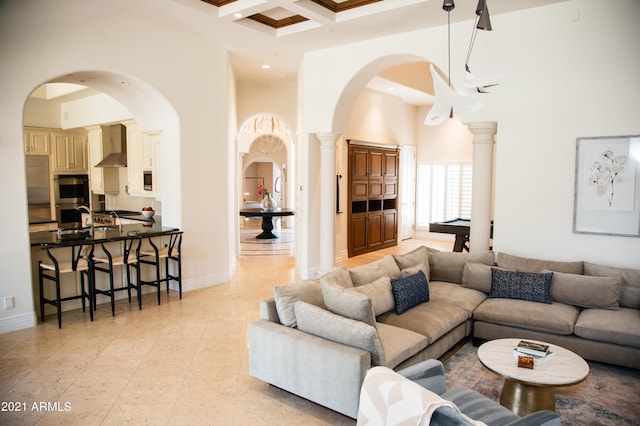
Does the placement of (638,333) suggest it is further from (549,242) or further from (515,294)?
(549,242)

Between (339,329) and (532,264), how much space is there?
2.92 m

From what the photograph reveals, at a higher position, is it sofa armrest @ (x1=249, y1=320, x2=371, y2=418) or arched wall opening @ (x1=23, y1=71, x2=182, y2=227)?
arched wall opening @ (x1=23, y1=71, x2=182, y2=227)

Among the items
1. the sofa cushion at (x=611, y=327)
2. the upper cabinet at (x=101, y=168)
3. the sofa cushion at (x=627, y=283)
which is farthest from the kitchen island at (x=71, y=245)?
the sofa cushion at (x=627, y=283)

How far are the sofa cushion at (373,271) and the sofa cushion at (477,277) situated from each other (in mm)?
882

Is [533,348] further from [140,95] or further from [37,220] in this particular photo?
[37,220]

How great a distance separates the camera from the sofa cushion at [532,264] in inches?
187

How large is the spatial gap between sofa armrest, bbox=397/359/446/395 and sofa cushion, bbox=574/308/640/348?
2.08 m

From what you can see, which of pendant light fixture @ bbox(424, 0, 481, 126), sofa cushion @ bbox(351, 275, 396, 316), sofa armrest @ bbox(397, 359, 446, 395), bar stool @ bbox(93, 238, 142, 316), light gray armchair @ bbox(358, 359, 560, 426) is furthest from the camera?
bar stool @ bbox(93, 238, 142, 316)

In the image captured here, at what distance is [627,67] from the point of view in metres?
4.62

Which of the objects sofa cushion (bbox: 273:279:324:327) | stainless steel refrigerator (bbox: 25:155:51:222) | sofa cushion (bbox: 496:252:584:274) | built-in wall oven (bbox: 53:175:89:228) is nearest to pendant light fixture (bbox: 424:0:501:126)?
sofa cushion (bbox: 273:279:324:327)

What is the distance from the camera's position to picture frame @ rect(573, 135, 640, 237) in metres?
4.68

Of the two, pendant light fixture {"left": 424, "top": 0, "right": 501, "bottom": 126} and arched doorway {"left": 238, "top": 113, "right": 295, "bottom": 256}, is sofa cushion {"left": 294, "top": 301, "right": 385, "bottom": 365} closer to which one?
pendant light fixture {"left": 424, "top": 0, "right": 501, "bottom": 126}

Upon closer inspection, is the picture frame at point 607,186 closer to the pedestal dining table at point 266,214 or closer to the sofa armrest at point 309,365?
the sofa armrest at point 309,365

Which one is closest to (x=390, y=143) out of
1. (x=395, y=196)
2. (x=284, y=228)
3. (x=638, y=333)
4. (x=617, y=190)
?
(x=395, y=196)
